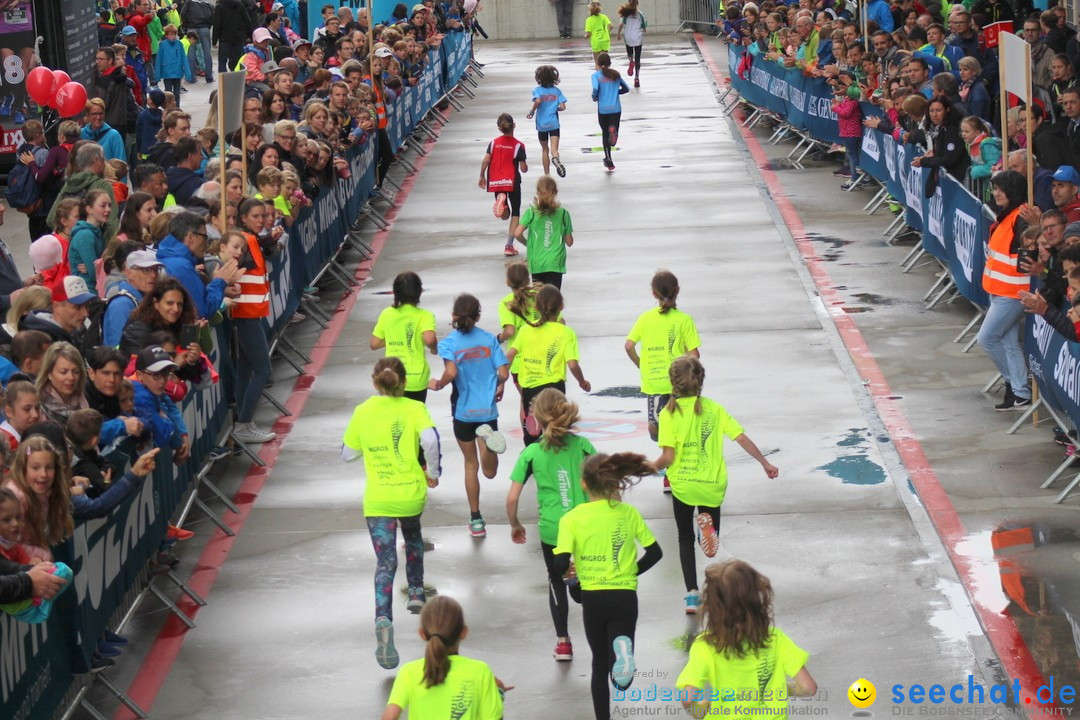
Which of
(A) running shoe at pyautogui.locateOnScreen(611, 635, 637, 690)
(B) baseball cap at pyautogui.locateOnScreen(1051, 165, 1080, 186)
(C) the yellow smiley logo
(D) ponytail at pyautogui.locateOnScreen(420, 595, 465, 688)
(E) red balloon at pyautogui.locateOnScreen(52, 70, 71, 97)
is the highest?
(E) red balloon at pyautogui.locateOnScreen(52, 70, 71, 97)

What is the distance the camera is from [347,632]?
10.4 m

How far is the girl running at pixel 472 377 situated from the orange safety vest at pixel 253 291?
2.84 meters

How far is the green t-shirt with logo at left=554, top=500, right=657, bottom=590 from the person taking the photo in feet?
27.6

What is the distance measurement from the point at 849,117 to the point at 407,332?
12925 mm

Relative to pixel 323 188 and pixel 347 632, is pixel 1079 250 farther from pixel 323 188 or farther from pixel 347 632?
pixel 323 188

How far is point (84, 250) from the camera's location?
14.0 meters

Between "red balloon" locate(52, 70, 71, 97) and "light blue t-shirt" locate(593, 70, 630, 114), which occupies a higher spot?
"red balloon" locate(52, 70, 71, 97)

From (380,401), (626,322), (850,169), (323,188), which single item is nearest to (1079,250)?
(380,401)

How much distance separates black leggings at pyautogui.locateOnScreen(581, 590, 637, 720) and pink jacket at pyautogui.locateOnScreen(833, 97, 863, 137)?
16.1 metres

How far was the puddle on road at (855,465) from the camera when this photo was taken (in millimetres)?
12648

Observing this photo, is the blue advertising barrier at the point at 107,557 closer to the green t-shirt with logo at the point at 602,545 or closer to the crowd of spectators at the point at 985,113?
the green t-shirt with logo at the point at 602,545

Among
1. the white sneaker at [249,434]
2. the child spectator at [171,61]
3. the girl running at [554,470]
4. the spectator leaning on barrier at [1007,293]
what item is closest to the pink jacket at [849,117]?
the spectator leaning on barrier at [1007,293]

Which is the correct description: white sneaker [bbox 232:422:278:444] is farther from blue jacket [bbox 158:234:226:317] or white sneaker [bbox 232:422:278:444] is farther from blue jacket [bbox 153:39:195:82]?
blue jacket [bbox 153:39:195:82]

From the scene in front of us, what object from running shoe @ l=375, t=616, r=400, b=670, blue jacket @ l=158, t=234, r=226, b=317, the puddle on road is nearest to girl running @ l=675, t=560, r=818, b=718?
running shoe @ l=375, t=616, r=400, b=670
